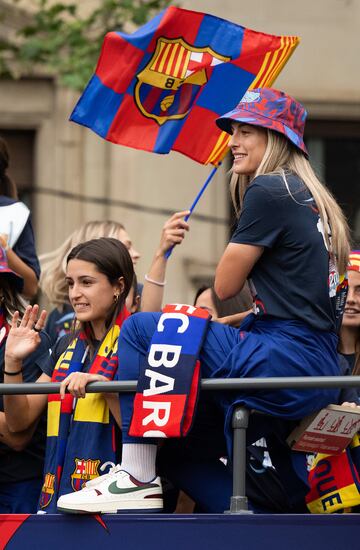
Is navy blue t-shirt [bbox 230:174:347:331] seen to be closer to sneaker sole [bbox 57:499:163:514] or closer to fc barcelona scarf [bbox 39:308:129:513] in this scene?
fc barcelona scarf [bbox 39:308:129:513]

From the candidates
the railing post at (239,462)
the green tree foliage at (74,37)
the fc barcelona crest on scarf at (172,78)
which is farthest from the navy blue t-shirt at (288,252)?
the green tree foliage at (74,37)

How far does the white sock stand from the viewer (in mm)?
5977

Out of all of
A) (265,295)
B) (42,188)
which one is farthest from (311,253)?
(42,188)

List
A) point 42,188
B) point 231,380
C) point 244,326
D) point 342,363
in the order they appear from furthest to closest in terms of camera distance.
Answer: point 42,188
point 342,363
point 244,326
point 231,380

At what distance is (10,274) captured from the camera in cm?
721

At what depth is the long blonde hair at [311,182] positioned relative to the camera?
6148 mm

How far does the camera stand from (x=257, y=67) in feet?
25.2

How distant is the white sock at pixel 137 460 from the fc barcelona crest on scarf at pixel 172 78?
2377 millimetres

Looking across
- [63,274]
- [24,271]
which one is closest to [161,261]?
[24,271]

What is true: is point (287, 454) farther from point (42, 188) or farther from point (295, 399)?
point (42, 188)

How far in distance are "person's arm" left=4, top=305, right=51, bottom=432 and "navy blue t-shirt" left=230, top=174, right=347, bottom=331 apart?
3.40ft

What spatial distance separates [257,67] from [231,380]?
2483 mm

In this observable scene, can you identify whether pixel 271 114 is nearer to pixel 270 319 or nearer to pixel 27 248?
pixel 270 319

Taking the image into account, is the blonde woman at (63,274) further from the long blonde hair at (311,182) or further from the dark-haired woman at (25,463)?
the long blonde hair at (311,182)
